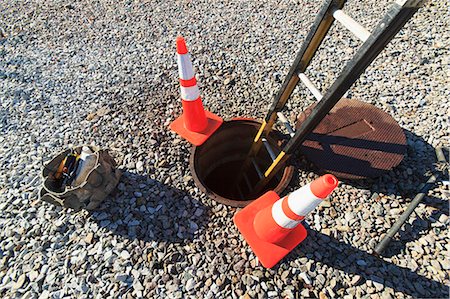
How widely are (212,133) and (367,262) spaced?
1.76 meters

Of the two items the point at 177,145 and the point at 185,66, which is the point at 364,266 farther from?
the point at 185,66

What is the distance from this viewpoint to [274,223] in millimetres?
2096

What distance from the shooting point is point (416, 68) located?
3520 millimetres

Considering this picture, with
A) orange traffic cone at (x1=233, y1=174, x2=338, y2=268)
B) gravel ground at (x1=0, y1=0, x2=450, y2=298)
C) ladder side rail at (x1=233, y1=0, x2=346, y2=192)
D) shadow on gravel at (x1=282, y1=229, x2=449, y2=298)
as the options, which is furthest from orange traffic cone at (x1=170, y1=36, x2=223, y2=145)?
shadow on gravel at (x1=282, y1=229, x2=449, y2=298)

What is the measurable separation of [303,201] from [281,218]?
0.86ft

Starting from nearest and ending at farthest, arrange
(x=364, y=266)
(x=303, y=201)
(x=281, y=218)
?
(x=303, y=201) < (x=281, y=218) < (x=364, y=266)

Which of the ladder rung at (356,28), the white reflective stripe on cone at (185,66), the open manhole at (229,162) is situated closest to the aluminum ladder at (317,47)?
the ladder rung at (356,28)

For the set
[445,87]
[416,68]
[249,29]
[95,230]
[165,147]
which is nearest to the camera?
[95,230]

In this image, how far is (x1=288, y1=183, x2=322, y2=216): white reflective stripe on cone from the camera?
5.90 ft

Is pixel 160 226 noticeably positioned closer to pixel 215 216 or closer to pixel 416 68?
pixel 215 216

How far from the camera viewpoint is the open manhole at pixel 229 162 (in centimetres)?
265

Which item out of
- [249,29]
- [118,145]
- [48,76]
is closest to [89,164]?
[118,145]

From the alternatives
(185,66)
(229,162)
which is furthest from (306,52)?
(229,162)

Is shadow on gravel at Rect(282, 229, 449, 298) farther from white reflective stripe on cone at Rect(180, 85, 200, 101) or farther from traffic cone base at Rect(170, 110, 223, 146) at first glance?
white reflective stripe on cone at Rect(180, 85, 200, 101)
